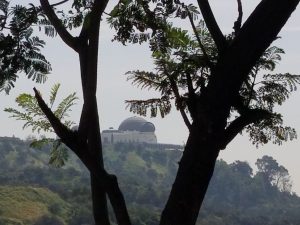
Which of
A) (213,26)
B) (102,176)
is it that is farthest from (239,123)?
(102,176)

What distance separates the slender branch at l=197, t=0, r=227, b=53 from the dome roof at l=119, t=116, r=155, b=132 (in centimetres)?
13814

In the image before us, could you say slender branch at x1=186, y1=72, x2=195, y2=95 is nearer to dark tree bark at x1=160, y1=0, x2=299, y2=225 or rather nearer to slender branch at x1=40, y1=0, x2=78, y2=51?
dark tree bark at x1=160, y1=0, x2=299, y2=225

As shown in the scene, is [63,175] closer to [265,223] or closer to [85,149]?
[265,223]

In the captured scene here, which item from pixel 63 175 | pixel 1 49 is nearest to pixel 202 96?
pixel 1 49

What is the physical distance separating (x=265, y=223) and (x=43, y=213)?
42.2 m

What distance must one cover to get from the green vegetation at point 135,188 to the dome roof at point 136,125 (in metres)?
4.56

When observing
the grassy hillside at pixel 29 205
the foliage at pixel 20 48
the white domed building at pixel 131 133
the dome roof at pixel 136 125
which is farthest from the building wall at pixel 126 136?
the foliage at pixel 20 48

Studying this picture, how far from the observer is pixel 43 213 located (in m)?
86.2

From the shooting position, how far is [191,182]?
11.0ft

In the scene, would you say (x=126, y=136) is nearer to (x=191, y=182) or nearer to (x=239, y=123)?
(x=239, y=123)

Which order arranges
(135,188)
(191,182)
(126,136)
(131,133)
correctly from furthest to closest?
1. (126,136)
2. (131,133)
3. (135,188)
4. (191,182)

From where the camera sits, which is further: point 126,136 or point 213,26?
point 126,136

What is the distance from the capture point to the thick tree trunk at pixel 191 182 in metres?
3.35

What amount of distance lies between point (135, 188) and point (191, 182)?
4340 inches
